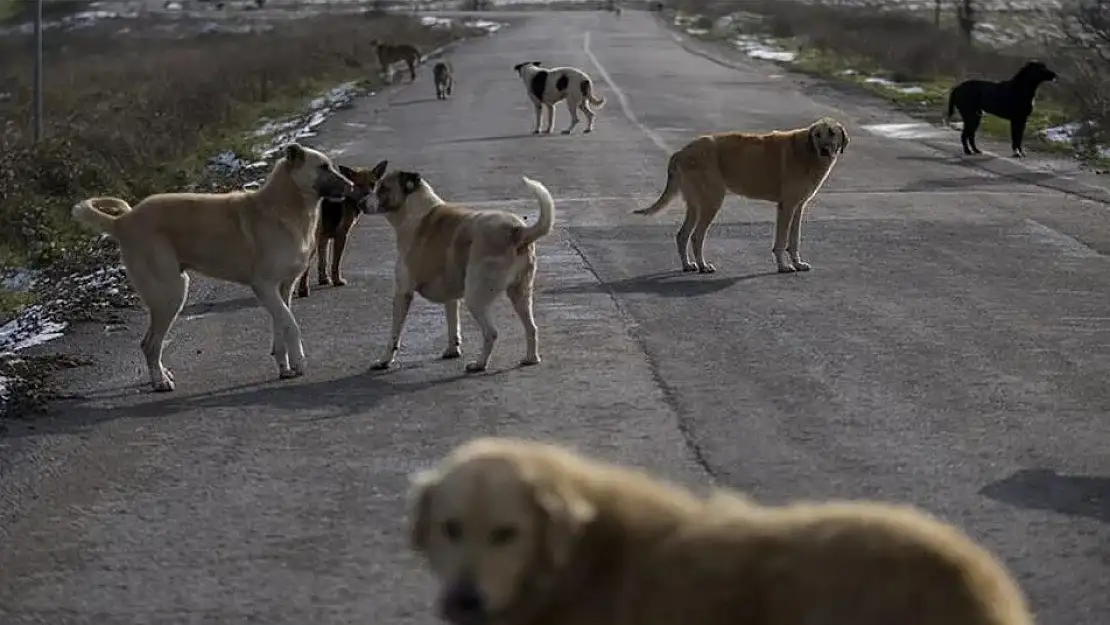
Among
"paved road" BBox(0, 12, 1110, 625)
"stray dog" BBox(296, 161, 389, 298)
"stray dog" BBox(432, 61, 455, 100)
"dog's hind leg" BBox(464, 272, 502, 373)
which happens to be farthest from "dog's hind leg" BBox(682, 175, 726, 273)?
"stray dog" BBox(432, 61, 455, 100)

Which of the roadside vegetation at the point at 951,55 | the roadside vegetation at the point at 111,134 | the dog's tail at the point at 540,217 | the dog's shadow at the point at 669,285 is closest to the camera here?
the dog's tail at the point at 540,217

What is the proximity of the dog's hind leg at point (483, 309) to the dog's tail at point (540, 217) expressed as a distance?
1.15 feet

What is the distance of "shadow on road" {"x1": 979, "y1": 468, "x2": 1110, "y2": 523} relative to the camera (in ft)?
23.3

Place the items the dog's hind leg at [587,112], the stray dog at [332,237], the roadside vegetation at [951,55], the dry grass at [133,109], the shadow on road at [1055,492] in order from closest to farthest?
the shadow on road at [1055,492]
the stray dog at [332,237]
the dry grass at [133,109]
the roadside vegetation at [951,55]
the dog's hind leg at [587,112]

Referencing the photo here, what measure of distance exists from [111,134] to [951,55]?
27.0 metres

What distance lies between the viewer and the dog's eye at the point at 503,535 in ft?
13.0

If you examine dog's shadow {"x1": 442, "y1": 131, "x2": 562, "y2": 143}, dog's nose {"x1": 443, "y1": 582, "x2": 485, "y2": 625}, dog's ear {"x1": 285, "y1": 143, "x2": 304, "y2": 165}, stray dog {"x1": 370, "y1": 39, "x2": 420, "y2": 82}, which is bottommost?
stray dog {"x1": 370, "y1": 39, "x2": 420, "y2": 82}

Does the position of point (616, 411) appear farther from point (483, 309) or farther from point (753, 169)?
point (753, 169)

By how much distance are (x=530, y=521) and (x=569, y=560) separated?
144mm

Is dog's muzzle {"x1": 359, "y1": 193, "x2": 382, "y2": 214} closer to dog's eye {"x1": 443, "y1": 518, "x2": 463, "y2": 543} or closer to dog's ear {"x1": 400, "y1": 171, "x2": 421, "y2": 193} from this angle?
dog's ear {"x1": 400, "y1": 171, "x2": 421, "y2": 193}

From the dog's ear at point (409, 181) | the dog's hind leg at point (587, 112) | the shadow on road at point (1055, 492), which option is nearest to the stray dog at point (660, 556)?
the shadow on road at point (1055, 492)

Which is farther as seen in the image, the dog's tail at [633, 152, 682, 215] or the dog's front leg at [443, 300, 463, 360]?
the dog's tail at [633, 152, 682, 215]

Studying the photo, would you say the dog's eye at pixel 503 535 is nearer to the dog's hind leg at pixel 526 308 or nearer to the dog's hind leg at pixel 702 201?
the dog's hind leg at pixel 526 308

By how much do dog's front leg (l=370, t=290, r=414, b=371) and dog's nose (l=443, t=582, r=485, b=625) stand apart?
6.38 metres
